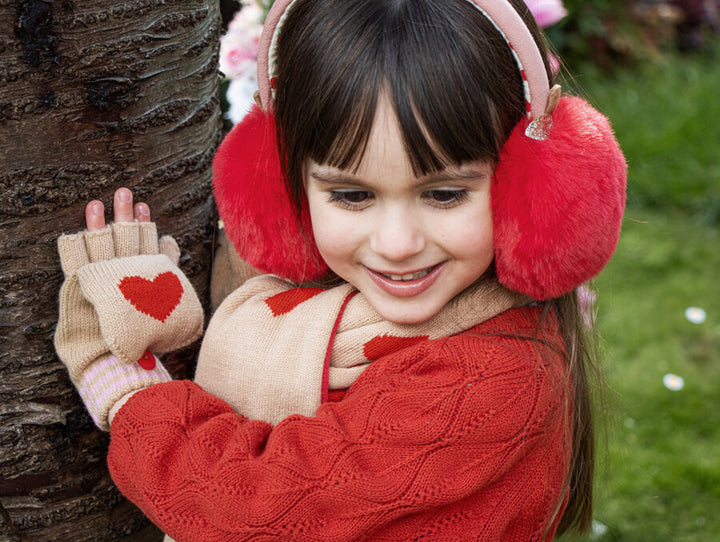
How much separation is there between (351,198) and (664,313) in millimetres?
3278

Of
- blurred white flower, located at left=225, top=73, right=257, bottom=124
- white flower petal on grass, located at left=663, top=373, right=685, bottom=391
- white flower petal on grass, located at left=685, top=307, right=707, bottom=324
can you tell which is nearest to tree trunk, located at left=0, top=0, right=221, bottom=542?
blurred white flower, located at left=225, top=73, right=257, bottom=124

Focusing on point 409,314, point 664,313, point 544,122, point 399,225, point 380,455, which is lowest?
point 664,313

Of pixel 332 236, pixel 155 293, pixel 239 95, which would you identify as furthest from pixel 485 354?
pixel 239 95

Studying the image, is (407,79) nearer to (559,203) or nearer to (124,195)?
(559,203)

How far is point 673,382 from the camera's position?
3.73 m

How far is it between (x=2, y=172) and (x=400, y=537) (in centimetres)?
100

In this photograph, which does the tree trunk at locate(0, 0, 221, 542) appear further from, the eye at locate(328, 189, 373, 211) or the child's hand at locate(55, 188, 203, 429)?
the eye at locate(328, 189, 373, 211)

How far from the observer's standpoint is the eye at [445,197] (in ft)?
4.90

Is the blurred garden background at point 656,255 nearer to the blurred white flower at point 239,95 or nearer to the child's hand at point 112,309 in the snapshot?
the blurred white flower at point 239,95

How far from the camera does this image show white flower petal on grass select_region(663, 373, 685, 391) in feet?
12.2

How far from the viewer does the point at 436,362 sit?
153 cm

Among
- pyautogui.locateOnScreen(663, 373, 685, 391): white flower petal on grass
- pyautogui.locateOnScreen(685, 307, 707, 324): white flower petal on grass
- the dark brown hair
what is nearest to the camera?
the dark brown hair

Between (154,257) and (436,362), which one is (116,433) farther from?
(436,362)

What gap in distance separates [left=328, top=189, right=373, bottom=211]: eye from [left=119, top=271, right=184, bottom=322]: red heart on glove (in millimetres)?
393
